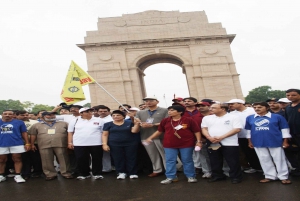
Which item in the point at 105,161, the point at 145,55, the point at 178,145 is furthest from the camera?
the point at 145,55

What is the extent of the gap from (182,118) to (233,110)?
1663 millimetres

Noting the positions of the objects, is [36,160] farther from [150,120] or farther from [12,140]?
[150,120]

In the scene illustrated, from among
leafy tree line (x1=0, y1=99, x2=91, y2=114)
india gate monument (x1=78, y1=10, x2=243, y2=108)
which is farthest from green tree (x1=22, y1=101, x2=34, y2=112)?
india gate monument (x1=78, y1=10, x2=243, y2=108)

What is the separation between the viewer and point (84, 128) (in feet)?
16.4

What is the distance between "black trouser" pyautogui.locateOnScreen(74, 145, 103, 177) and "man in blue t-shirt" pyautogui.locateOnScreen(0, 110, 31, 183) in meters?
1.27

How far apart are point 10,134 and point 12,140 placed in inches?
5.6

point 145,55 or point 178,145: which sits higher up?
point 145,55

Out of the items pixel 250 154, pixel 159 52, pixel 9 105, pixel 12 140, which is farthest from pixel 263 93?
pixel 9 105

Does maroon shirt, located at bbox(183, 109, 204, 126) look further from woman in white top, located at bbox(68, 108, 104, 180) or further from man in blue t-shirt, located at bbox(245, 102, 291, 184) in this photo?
woman in white top, located at bbox(68, 108, 104, 180)

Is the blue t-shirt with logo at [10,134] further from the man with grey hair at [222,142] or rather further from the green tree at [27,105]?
the green tree at [27,105]

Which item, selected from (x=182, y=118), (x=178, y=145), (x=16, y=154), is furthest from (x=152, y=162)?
(x=16, y=154)

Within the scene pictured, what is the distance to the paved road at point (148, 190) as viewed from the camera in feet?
10.8

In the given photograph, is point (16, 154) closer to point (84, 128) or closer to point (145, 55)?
point (84, 128)

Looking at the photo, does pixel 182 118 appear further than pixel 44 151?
No
